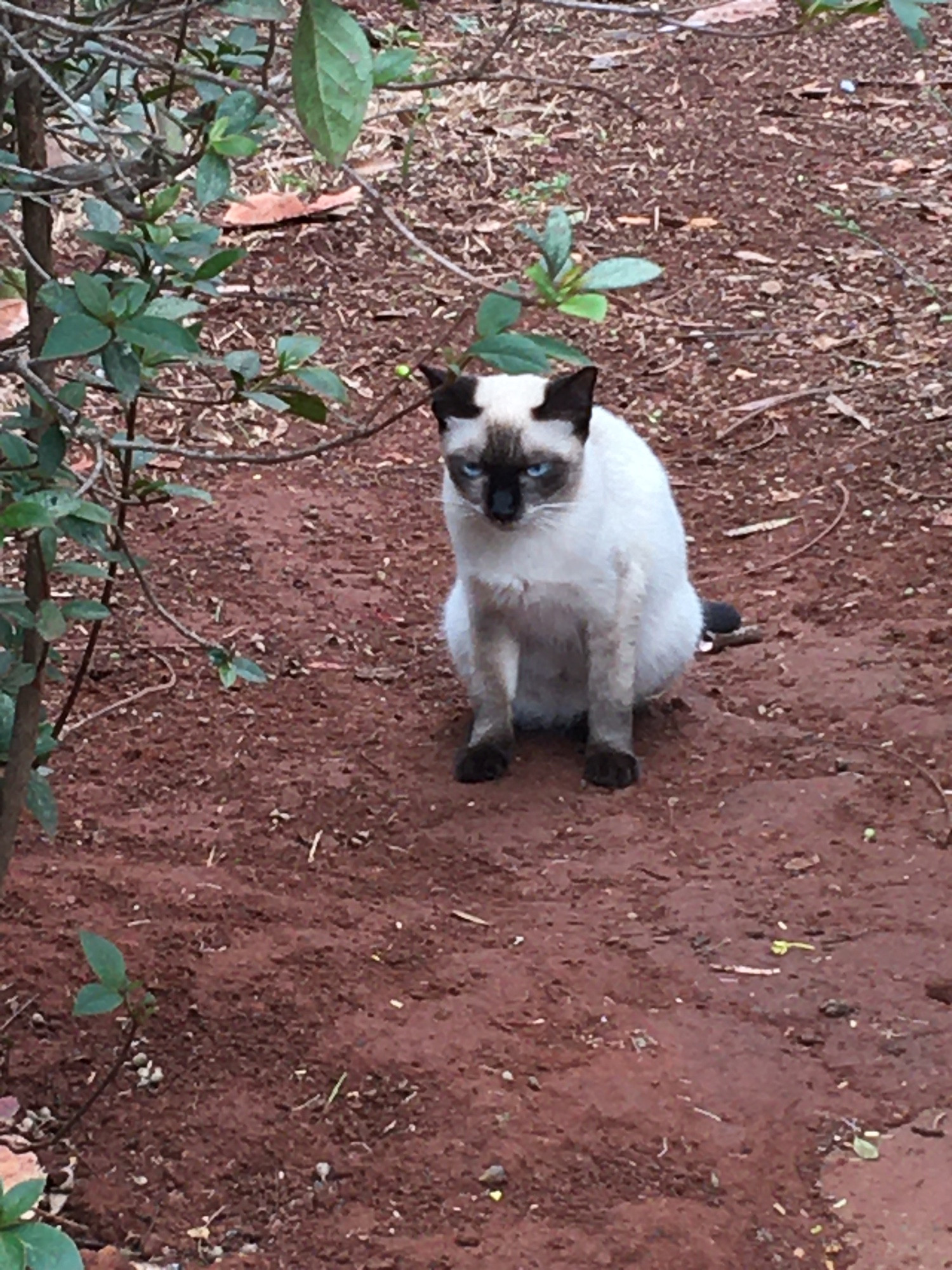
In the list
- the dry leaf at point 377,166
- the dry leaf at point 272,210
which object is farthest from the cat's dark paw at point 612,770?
the dry leaf at point 377,166

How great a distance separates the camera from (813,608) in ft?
14.7

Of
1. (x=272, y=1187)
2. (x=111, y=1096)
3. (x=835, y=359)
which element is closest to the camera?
(x=272, y=1187)

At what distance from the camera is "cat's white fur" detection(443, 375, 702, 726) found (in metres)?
3.81

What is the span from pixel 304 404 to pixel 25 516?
43 cm

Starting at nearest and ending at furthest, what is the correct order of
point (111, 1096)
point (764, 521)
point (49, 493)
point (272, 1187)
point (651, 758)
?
point (49, 493), point (272, 1187), point (111, 1096), point (651, 758), point (764, 521)

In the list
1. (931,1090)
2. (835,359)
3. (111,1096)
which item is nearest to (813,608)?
(835,359)

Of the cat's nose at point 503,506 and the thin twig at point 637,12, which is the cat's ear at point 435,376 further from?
the thin twig at point 637,12

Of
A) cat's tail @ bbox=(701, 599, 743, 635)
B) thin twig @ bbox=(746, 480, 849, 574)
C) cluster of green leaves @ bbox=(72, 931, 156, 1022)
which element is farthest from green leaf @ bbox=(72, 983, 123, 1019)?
thin twig @ bbox=(746, 480, 849, 574)

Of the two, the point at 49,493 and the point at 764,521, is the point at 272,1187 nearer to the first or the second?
the point at 49,493

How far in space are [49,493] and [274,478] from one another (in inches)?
126

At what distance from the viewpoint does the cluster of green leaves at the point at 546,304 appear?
183cm

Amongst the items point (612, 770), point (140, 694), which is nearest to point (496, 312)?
point (612, 770)

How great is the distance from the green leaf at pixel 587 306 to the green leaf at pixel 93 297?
48cm

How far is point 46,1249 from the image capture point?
1.70 metres
